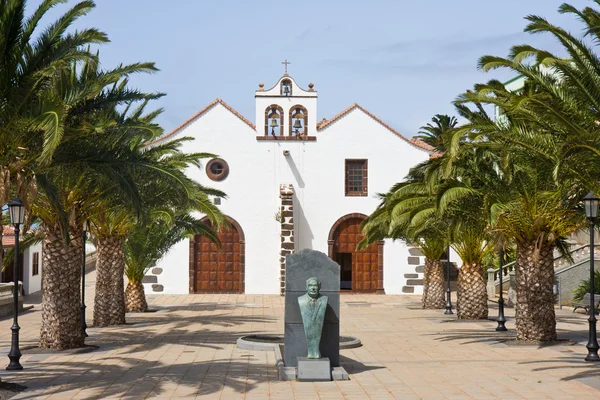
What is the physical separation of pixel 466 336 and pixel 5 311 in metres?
15.1

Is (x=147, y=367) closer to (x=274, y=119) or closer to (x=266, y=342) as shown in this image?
(x=266, y=342)

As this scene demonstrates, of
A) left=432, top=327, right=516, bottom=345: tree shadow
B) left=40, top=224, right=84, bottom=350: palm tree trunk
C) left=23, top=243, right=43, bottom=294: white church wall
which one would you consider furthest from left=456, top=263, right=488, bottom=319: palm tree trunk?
left=23, top=243, right=43, bottom=294: white church wall

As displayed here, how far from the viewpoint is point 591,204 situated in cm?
1619

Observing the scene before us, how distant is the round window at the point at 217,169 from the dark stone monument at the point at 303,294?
78.1 feet

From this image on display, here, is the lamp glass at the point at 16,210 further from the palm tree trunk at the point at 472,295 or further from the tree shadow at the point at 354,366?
the palm tree trunk at the point at 472,295

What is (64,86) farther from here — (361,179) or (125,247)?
(361,179)

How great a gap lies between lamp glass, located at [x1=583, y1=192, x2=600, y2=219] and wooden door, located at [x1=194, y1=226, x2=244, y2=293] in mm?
23509

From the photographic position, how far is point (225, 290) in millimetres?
38531

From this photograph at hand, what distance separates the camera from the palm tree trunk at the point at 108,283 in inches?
933

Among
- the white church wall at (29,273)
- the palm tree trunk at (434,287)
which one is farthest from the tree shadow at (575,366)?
the white church wall at (29,273)

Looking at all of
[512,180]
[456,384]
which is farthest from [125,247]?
[456,384]

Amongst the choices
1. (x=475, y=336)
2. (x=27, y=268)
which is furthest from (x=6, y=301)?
(x=475, y=336)

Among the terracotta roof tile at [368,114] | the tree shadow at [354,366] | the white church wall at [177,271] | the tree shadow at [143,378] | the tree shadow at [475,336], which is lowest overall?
the tree shadow at [143,378]

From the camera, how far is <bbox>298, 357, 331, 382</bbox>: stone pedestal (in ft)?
46.5
